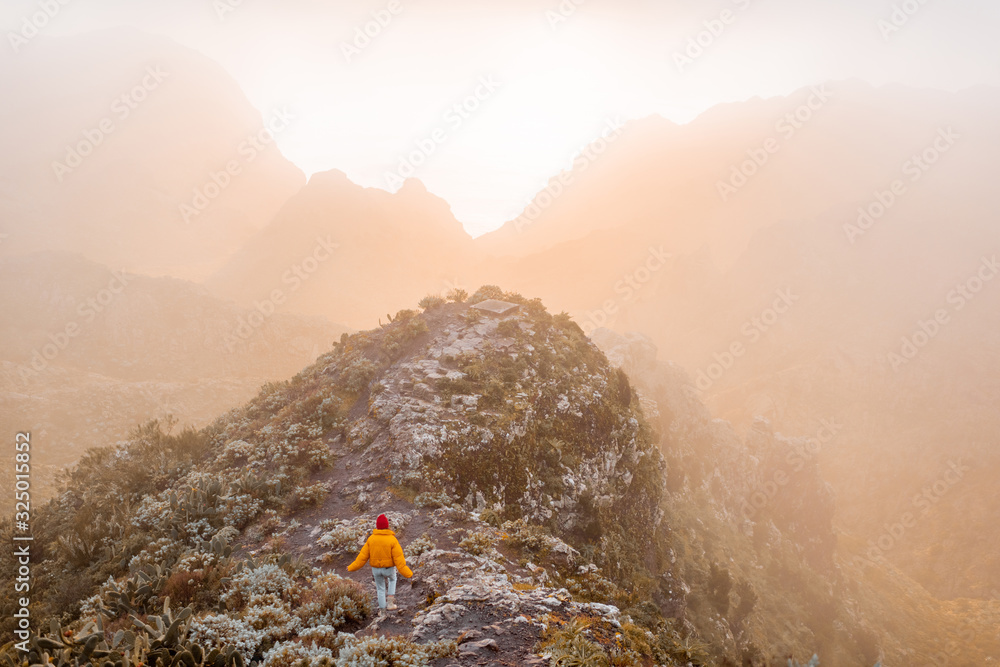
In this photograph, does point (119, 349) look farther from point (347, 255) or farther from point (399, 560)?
point (347, 255)

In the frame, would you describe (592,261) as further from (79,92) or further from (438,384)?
(79,92)

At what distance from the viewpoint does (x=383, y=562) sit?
797 cm

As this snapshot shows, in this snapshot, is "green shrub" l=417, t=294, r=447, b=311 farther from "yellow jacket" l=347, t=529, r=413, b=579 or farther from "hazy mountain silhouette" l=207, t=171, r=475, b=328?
"hazy mountain silhouette" l=207, t=171, r=475, b=328

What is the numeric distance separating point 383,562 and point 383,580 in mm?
505

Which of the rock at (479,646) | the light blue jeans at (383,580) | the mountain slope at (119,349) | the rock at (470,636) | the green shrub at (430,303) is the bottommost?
the rock at (479,646)

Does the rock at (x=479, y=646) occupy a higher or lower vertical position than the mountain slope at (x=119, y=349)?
lower

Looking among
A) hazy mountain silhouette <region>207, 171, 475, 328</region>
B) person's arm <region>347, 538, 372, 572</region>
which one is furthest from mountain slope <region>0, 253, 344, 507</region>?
person's arm <region>347, 538, 372, 572</region>

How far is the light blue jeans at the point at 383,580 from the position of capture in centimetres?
802

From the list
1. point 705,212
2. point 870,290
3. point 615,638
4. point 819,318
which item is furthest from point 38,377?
point 705,212

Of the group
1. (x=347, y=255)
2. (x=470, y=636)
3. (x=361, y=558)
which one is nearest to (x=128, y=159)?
(x=347, y=255)

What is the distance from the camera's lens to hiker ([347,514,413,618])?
7977 millimetres

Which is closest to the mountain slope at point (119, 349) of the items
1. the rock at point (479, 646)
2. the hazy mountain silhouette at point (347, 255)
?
the hazy mountain silhouette at point (347, 255)

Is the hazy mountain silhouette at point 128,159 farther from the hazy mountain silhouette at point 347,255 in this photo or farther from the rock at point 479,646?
the rock at point 479,646

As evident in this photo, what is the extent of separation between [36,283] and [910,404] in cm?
16571
